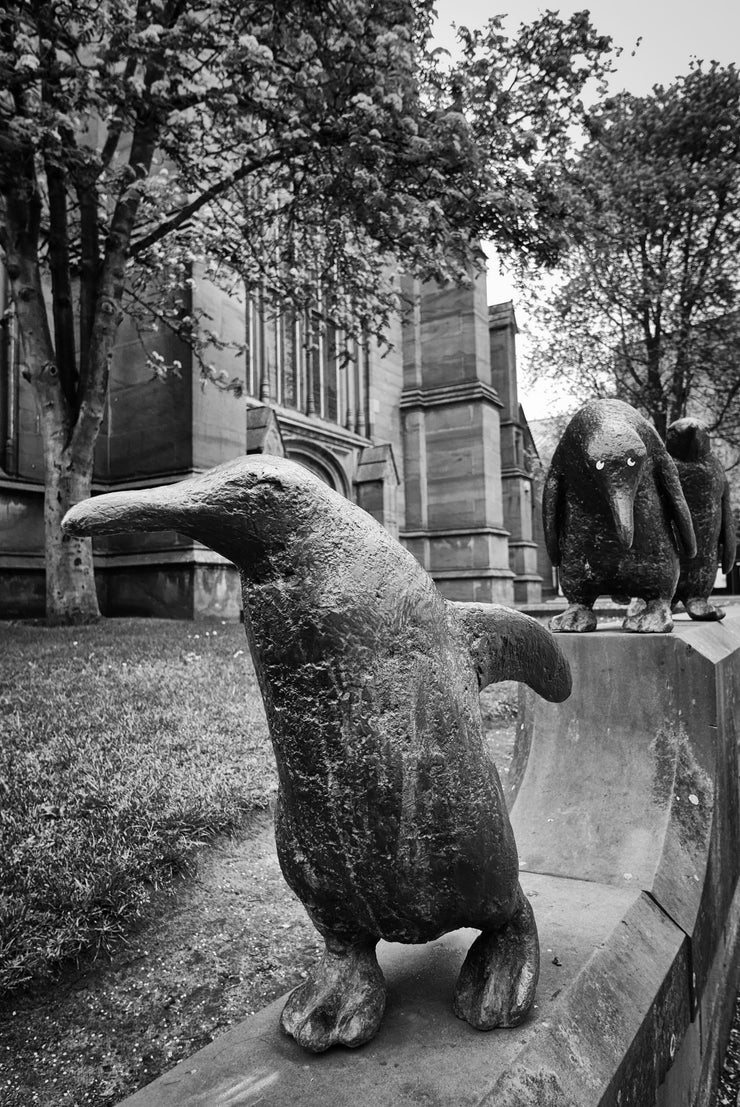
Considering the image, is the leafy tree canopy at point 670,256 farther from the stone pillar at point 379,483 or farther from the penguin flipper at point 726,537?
the penguin flipper at point 726,537

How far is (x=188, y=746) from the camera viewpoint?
175 inches

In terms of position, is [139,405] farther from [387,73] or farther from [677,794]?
[677,794]

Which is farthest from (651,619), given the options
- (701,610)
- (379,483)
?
(379,483)

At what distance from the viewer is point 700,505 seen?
11.8 ft

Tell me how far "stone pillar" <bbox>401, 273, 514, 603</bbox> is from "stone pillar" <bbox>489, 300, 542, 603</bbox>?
2.89 metres

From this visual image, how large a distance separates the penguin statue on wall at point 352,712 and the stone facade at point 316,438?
30.2 ft

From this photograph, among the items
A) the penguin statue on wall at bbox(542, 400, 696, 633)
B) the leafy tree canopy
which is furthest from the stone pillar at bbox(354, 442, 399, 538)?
the penguin statue on wall at bbox(542, 400, 696, 633)

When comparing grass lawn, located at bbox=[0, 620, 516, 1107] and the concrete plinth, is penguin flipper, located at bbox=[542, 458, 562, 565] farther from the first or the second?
grass lawn, located at bbox=[0, 620, 516, 1107]

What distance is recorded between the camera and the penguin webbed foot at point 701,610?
356 centimetres

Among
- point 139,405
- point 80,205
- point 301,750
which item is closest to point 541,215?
point 80,205

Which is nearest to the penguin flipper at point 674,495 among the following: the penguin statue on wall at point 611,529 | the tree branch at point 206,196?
the penguin statue on wall at point 611,529

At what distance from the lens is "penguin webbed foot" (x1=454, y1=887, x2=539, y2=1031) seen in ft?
4.44

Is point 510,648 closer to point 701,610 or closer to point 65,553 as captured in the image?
point 701,610

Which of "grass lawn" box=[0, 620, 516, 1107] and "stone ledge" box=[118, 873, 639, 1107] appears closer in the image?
"stone ledge" box=[118, 873, 639, 1107]
